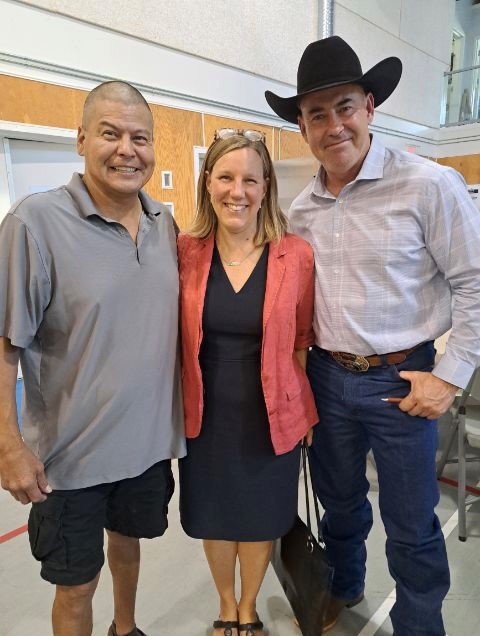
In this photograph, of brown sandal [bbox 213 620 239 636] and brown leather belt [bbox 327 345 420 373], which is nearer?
brown leather belt [bbox 327 345 420 373]

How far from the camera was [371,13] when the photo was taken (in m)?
6.31

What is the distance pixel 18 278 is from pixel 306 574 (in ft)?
4.36

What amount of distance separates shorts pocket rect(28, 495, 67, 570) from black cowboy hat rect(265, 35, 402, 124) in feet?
4.81

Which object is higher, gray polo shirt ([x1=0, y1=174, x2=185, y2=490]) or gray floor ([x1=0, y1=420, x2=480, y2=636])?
gray polo shirt ([x1=0, y1=174, x2=185, y2=490])

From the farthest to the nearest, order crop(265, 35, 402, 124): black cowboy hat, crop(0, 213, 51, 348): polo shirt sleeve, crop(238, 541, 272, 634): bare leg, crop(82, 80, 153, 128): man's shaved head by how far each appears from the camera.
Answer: crop(238, 541, 272, 634): bare leg → crop(265, 35, 402, 124): black cowboy hat → crop(82, 80, 153, 128): man's shaved head → crop(0, 213, 51, 348): polo shirt sleeve

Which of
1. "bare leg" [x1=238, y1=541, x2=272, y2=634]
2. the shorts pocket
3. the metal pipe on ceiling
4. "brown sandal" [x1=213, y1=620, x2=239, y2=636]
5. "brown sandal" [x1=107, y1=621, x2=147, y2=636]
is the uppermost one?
the metal pipe on ceiling

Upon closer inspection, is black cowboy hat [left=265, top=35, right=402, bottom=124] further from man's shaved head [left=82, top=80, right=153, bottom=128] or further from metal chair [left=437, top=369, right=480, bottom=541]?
metal chair [left=437, top=369, right=480, bottom=541]

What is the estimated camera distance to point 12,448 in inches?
45.9

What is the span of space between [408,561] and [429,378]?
0.63 m

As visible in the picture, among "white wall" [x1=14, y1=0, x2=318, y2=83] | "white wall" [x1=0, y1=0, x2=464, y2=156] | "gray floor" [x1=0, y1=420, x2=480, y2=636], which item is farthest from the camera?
"white wall" [x1=14, y1=0, x2=318, y2=83]

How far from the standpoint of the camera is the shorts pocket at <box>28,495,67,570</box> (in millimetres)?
1261

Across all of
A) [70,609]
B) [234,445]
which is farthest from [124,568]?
[234,445]

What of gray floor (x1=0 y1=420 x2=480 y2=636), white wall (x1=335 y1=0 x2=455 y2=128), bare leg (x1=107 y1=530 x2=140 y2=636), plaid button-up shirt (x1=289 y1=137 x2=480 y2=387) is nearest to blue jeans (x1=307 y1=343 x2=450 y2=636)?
plaid button-up shirt (x1=289 y1=137 x2=480 y2=387)

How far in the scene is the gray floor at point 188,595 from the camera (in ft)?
5.73
